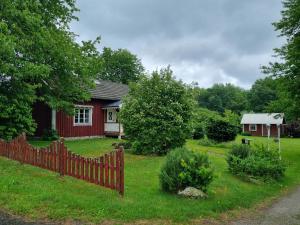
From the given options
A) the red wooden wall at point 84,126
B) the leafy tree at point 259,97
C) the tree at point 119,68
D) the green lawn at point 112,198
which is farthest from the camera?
the leafy tree at point 259,97

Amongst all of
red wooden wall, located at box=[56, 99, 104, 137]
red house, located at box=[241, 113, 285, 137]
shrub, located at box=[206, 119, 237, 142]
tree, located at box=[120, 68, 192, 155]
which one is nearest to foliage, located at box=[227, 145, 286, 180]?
tree, located at box=[120, 68, 192, 155]

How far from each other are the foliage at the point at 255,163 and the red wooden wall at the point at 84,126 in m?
15.5

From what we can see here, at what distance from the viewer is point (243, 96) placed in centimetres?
8931

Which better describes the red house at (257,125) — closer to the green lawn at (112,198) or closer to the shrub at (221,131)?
the shrub at (221,131)

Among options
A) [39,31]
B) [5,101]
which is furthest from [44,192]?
[39,31]

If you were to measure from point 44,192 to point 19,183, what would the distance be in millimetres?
1369

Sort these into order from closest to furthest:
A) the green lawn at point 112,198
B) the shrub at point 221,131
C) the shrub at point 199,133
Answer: the green lawn at point 112,198 → the shrub at point 221,131 → the shrub at point 199,133

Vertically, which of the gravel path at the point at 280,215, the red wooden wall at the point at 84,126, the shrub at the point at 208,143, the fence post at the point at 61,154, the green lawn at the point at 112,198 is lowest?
the gravel path at the point at 280,215

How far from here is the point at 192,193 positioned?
333 inches

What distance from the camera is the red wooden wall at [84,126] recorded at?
24.6 m

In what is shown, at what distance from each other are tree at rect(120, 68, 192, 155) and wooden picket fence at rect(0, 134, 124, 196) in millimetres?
6390

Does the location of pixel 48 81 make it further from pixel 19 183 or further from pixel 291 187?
pixel 291 187

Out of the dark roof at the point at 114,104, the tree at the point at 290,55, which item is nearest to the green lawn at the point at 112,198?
the tree at the point at 290,55

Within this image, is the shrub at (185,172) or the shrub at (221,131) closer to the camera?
the shrub at (185,172)
